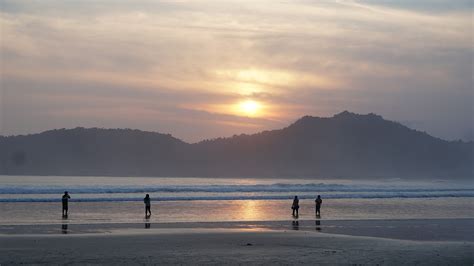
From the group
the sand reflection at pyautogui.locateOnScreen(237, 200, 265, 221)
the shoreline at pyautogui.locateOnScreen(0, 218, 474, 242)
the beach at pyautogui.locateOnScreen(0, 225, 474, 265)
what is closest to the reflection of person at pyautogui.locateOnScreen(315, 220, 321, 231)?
the shoreline at pyautogui.locateOnScreen(0, 218, 474, 242)

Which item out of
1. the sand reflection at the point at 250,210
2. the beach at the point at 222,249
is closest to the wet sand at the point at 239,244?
the beach at the point at 222,249

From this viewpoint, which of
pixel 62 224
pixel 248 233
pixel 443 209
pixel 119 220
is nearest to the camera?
pixel 248 233

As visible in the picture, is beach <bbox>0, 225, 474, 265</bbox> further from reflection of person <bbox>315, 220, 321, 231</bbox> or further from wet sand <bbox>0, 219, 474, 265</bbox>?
reflection of person <bbox>315, 220, 321, 231</bbox>

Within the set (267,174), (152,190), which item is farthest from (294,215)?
(267,174)

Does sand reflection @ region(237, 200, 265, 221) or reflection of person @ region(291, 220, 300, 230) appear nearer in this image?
reflection of person @ region(291, 220, 300, 230)

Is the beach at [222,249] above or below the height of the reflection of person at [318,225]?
below

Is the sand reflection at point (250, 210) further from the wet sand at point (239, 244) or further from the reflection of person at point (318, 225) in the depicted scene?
the wet sand at point (239, 244)

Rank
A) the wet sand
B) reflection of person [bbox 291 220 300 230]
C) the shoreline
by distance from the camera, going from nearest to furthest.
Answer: the wet sand < the shoreline < reflection of person [bbox 291 220 300 230]

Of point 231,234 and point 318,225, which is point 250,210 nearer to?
point 318,225

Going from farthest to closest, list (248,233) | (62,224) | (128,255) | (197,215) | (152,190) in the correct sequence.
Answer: (152,190), (197,215), (62,224), (248,233), (128,255)

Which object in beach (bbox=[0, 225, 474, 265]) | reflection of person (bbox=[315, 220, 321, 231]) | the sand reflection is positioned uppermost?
the sand reflection

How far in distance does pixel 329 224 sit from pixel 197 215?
25.6 feet

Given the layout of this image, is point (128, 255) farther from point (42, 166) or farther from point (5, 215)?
point (42, 166)

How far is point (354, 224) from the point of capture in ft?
112
